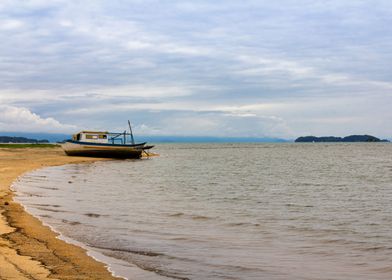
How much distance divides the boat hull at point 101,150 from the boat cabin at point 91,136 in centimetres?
68

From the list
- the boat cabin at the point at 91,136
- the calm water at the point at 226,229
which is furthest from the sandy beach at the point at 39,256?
the boat cabin at the point at 91,136

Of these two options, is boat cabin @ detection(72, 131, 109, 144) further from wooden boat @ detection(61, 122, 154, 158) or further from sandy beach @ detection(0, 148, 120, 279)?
sandy beach @ detection(0, 148, 120, 279)

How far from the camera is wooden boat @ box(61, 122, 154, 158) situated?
228 ft

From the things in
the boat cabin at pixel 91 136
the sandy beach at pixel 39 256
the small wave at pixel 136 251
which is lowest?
the small wave at pixel 136 251

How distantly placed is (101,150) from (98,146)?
103 centimetres

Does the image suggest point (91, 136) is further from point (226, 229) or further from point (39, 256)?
point (39, 256)

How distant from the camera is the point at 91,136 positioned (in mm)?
69688

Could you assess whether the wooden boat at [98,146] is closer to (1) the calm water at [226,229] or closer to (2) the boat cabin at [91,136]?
(2) the boat cabin at [91,136]

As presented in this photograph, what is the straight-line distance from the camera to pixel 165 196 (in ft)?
84.6

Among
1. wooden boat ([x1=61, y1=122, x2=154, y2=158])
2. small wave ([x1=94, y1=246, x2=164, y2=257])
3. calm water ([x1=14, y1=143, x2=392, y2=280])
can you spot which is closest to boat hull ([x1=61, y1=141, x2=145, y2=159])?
wooden boat ([x1=61, y1=122, x2=154, y2=158])

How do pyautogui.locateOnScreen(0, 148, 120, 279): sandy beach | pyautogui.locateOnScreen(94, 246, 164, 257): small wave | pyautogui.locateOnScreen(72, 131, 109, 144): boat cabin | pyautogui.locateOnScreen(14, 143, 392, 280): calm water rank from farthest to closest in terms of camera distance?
pyautogui.locateOnScreen(72, 131, 109, 144): boat cabin, pyautogui.locateOnScreen(94, 246, 164, 257): small wave, pyautogui.locateOnScreen(14, 143, 392, 280): calm water, pyautogui.locateOnScreen(0, 148, 120, 279): sandy beach

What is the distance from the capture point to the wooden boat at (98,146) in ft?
228

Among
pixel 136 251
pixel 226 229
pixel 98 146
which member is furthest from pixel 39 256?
pixel 98 146

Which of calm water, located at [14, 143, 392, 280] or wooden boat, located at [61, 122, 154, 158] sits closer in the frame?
calm water, located at [14, 143, 392, 280]
